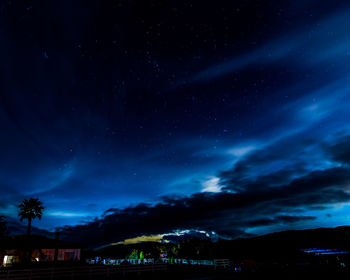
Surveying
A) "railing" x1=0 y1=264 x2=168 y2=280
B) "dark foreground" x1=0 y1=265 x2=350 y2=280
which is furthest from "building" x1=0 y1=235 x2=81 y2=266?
"railing" x1=0 y1=264 x2=168 y2=280

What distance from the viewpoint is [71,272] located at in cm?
2138

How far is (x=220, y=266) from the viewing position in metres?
29.1

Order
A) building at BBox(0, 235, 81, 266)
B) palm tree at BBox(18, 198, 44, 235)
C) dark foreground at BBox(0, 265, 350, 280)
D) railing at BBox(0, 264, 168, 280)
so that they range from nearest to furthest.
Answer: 1. railing at BBox(0, 264, 168, 280)
2. dark foreground at BBox(0, 265, 350, 280)
3. building at BBox(0, 235, 81, 266)
4. palm tree at BBox(18, 198, 44, 235)

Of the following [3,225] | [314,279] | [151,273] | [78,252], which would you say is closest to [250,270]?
[314,279]

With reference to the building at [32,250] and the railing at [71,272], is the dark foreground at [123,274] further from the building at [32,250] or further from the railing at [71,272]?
the building at [32,250]

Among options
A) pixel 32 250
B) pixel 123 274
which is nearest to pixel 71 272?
pixel 123 274

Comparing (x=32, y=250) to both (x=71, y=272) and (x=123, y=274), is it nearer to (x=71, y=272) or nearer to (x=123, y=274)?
(x=71, y=272)

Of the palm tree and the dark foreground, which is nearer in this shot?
the dark foreground

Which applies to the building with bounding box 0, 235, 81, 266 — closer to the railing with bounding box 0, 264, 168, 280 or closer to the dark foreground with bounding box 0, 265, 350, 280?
the dark foreground with bounding box 0, 265, 350, 280

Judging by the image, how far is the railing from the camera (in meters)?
19.2

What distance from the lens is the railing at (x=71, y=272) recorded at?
757 inches

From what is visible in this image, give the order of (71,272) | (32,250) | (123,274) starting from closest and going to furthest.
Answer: (71,272), (123,274), (32,250)

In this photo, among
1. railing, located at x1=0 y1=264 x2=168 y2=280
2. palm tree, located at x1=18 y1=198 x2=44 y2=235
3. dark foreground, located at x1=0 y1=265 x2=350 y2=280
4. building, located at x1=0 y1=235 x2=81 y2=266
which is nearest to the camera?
railing, located at x1=0 y1=264 x2=168 y2=280

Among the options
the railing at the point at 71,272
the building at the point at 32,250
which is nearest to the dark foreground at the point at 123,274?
the railing at the point at 71,272
